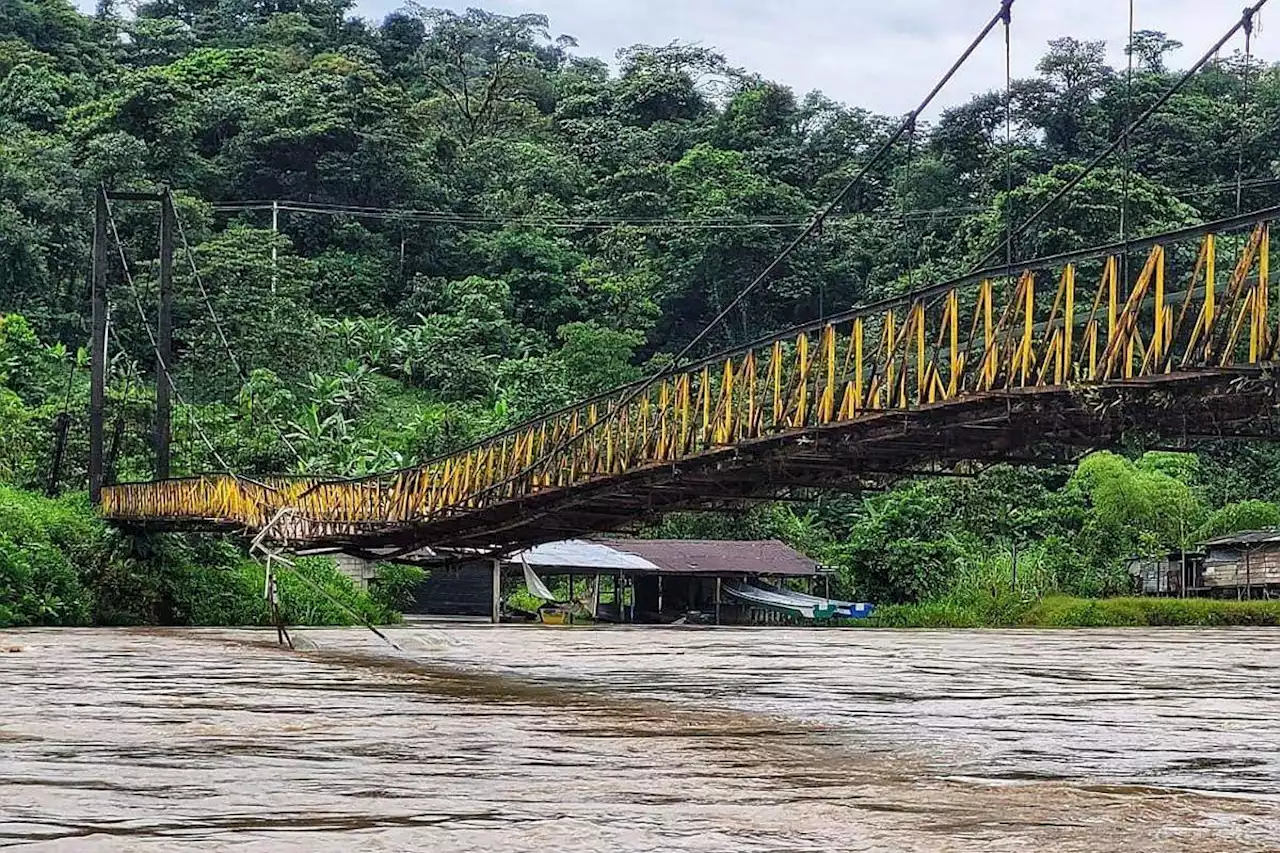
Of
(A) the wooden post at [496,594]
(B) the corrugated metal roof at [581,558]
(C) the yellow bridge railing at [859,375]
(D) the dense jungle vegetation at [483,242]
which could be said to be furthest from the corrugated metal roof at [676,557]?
(C) the yellow bridge railing at [859,375]

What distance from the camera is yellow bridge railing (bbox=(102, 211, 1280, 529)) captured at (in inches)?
428

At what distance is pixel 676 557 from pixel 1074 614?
364 inches

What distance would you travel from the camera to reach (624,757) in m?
8.20

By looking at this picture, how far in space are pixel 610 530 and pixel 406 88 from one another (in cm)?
5314

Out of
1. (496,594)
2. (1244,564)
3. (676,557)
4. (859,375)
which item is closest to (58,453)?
(496,594)

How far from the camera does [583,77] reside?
250ft

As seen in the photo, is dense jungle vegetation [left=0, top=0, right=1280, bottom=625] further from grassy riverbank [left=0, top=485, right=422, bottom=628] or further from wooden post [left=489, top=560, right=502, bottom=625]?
wooden post [left=489, top=560, right=502, bottom=625]

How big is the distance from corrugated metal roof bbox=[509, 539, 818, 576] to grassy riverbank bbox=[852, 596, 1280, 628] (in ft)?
8.73

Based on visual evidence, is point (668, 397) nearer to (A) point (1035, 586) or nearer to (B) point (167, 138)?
(A) point (1035, 586)

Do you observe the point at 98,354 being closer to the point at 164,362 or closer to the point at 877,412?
the point at 164,362

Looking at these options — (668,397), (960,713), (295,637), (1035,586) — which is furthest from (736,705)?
(1035,586)

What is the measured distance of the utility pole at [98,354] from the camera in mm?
31781

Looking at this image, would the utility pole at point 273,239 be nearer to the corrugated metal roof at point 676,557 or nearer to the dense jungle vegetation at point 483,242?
the dense jungle vegetation at point 483,242

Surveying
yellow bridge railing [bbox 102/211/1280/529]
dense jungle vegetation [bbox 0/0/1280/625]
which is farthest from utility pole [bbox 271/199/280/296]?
yellow bridge railing [bbox 102/211/1280/529]
